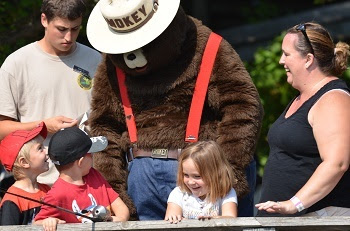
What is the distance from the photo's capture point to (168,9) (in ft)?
20.4

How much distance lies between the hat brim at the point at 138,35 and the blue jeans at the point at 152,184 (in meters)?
0.62

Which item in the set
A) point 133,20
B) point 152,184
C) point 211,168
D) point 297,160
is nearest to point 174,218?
point 211,168

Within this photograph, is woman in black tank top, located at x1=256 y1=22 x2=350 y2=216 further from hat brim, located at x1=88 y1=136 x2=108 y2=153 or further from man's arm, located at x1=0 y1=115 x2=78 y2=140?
man's arm, located at x1=0 y1=115 x2=78 y2=140

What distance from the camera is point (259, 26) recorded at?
11633 millimetres

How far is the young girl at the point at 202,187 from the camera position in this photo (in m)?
5.68

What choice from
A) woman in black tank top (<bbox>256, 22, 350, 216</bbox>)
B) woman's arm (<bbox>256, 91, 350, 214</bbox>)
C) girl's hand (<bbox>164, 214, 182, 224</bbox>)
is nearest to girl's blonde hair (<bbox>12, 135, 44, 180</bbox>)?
girl's hand (<bbox>164, 214, 182, 224</bbox>)

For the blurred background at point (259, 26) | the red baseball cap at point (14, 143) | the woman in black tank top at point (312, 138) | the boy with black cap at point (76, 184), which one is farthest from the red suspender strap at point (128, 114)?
the blurred background at point (259, 26)

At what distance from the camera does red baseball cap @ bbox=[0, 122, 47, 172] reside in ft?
20.0

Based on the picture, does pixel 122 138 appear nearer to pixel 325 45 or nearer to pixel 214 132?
pixel 214 132

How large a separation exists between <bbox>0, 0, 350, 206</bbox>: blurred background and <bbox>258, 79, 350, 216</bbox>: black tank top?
268 centimetres

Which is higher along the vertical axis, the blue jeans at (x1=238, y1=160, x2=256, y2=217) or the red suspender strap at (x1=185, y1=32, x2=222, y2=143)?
the red suspender strap at (x1=185, y1=32, x2=222, y2=143)

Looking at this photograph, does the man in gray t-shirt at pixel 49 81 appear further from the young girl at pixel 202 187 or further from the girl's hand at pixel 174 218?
the girl's hand at pixel 174 218

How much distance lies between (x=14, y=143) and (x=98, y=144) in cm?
49

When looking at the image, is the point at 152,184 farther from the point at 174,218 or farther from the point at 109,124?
the point at 174,218
